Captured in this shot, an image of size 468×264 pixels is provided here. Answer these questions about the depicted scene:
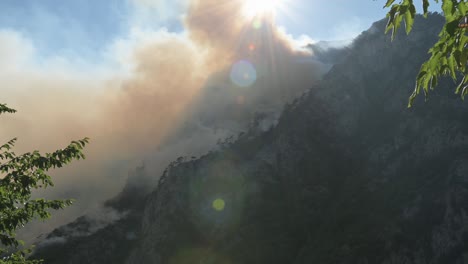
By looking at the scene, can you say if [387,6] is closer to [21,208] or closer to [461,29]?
[461,29]

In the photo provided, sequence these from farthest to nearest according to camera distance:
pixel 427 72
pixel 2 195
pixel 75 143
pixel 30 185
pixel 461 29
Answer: pixel 75 143, pixel 30 185, pixel 2 195, pixel 427 72, pixel 461 29

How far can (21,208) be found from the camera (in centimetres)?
1831

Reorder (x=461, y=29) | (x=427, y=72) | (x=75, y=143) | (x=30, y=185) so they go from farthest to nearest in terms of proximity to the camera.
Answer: (x=75, y=143)
(x=30, y=185)
(x=427, y=72)
(x=461, y=29)

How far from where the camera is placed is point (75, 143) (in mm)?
20328

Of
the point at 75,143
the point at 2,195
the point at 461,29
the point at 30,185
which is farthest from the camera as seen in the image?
the point at 75,143

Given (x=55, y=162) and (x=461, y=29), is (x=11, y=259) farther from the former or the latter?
(x=461, y=29)

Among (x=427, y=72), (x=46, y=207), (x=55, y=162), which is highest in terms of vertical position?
(x=55, y=162)

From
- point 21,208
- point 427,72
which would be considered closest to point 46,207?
point 21,208

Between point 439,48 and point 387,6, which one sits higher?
point 387,6

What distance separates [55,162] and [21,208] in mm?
2395

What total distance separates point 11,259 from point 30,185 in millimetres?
3110

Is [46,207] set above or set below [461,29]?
above

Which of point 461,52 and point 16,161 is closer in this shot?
point 461,52

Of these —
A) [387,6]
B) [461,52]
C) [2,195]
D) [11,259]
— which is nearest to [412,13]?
[387,6]
